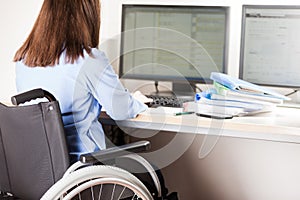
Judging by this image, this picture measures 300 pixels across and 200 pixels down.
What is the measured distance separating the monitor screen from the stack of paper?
0.21m

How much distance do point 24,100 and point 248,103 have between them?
32.4 inches

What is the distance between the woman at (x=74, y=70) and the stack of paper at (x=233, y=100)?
0.34 m

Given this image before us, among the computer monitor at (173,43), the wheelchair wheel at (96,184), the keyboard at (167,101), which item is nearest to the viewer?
the wheelchair wheel at (96,184)

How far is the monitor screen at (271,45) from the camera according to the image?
2.10 metres

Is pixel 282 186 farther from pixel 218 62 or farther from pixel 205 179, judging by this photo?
pixel 218 62

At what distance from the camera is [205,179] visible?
7.84 ft

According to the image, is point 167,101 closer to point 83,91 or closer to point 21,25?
point 83,91

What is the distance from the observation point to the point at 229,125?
5.49 feet

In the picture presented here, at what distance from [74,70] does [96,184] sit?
0.39m

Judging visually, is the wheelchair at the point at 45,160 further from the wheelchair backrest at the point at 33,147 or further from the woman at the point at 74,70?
the woman at the point at 74,70

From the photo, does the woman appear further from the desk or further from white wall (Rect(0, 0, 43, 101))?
white wall (Rect(0, 0, 43, 101))

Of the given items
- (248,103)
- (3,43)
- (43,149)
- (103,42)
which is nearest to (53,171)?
(43,149)

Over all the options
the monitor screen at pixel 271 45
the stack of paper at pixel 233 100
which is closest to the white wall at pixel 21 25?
the monitor screen at pixel 271 45

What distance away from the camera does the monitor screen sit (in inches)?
82.6
